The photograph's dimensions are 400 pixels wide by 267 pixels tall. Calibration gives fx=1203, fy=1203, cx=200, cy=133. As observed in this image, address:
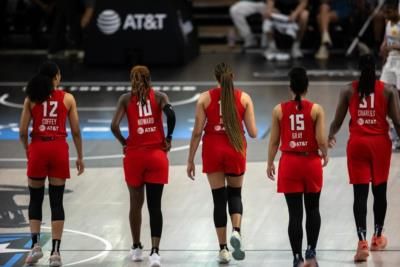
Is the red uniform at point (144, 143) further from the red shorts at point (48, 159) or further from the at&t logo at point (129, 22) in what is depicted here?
the at&t logo at point (129, 22)

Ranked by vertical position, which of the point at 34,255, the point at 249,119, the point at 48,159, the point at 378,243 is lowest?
the point at 378,243

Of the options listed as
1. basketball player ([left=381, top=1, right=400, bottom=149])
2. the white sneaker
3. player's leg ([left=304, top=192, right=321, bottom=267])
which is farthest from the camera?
basketball player ([left=381, top=1, right=400, bottom=149])

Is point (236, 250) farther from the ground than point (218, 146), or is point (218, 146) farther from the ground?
point (218, 146)

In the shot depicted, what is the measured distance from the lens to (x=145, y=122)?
1022 centimetres

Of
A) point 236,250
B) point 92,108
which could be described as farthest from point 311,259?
point 92,108

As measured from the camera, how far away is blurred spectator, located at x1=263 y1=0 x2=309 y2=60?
21453 mm

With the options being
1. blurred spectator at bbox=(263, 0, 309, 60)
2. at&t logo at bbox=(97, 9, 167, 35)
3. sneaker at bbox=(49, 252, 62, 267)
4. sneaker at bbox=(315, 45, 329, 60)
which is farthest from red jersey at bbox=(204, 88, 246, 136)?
sneaker at bbox=(315, 45, 329, 60)

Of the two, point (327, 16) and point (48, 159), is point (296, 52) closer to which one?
point (327, 16)

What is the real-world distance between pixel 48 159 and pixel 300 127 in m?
2.20

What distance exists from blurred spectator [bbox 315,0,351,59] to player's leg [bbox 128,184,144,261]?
11757 millimetres

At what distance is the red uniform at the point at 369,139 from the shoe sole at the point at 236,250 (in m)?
1.13

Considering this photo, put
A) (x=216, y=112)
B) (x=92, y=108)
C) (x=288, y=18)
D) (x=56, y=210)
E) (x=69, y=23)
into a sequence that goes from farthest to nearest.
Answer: (x=69, y=23)
(x=288, y=18)
(x=92, y=108)
(x=56, y=210)
(x=216, y=112)

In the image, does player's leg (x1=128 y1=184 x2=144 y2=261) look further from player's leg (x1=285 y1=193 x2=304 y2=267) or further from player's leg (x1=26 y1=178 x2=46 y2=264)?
player's leg (x1=285 y1=193 x2=304 y2=267)

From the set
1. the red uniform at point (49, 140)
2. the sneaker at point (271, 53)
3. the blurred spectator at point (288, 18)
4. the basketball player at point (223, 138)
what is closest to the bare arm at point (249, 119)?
the basketball player at point (223, 138)
